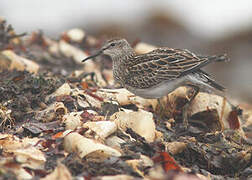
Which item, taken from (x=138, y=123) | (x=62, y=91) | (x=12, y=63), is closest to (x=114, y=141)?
(x=138, y=123)

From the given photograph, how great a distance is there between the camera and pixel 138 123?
4512mm

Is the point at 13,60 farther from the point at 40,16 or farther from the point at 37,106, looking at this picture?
the point at 40,16

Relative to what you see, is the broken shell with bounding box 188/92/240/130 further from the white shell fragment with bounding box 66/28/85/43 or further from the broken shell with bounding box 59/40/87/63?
the white shell fragment with bounding box 66/28/85/43

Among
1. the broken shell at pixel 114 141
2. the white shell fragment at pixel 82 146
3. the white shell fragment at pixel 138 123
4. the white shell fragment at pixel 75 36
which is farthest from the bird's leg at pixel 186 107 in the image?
the white shell fragment at pixel 75 36

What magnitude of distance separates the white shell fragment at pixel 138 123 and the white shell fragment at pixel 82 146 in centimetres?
65

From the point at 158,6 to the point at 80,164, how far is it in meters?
13.9

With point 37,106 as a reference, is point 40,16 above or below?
below

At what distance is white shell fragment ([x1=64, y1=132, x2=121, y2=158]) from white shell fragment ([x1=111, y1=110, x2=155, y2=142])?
0.65 m

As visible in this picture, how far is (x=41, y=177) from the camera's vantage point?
3.45 metres

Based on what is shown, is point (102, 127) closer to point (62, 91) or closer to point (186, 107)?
point (62, 91)

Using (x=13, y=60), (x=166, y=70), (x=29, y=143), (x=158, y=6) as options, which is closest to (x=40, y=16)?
(x=158, y=6)

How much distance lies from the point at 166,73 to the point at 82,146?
6.84ft

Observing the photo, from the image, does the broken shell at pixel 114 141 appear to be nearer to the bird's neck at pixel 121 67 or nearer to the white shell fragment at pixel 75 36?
the bird's neck at pixel 121 67

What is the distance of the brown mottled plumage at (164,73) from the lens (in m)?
5.52
